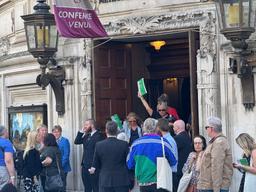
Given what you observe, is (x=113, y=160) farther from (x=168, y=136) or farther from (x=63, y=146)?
(x=63, y=146)

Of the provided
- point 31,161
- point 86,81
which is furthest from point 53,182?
point 86,81

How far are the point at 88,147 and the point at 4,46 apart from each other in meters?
5.26

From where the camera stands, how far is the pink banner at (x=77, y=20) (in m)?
13.8

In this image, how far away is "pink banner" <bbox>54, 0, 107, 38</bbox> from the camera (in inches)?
541

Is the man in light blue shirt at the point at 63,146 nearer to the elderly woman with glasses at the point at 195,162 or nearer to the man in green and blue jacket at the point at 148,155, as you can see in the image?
the man in green and blue jacket at the point at 148,155

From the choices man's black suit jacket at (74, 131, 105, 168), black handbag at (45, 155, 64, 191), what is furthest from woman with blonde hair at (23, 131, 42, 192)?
man's black suit jacket at (74, 131, 105, 168)

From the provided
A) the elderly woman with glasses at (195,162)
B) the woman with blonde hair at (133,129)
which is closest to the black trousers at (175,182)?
the elderly woman with glasses at (195,162)

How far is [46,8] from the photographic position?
15242 mm

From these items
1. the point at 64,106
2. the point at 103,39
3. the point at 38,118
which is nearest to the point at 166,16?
the point at 103,39

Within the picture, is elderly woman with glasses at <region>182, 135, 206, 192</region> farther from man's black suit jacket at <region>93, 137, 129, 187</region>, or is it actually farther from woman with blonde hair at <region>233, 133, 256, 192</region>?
man's black suit jacket at <region>93, 137, 129, 187</region>

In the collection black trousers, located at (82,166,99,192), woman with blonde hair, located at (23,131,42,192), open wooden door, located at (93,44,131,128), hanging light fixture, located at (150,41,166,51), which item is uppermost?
hanging light fixture, located at (150,41,166,51)

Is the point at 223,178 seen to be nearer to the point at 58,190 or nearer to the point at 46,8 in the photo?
the point at 58,190

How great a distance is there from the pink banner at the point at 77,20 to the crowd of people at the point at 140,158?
1781 millimetres

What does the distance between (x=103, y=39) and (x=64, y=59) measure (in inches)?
38.2
